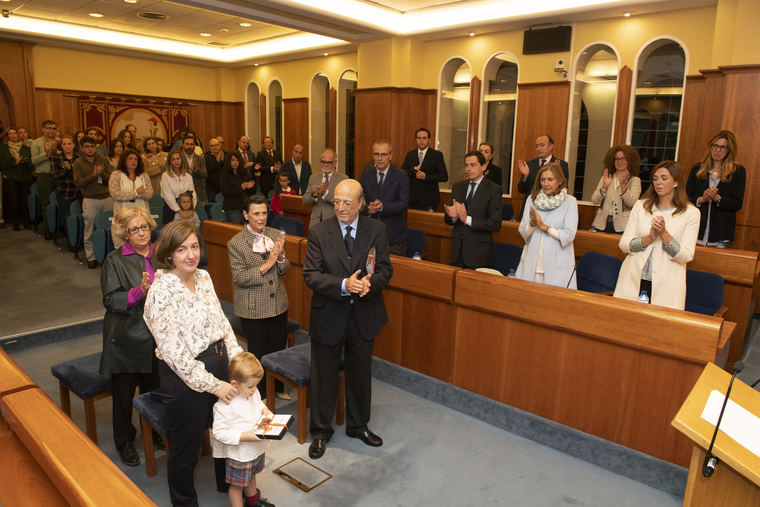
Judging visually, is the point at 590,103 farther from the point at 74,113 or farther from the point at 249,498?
the point at 74,113

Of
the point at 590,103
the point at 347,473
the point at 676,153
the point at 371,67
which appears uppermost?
the point at 371,67

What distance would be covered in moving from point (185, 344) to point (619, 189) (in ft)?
13.9

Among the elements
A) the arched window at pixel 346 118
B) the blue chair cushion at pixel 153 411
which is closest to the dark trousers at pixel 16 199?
the arched window at pixel 346 118

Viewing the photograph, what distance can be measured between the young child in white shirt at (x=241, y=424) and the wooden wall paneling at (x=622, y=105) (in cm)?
672

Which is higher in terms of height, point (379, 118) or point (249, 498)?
point (379, 118)

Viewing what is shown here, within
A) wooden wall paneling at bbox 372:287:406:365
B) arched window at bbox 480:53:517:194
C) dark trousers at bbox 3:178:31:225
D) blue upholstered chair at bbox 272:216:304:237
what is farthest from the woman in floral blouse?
dark trousers at bbox 3:178:31:225

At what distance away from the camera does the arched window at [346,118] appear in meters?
11.3

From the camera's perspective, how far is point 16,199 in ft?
29.3

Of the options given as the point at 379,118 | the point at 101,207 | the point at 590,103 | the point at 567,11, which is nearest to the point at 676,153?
Result: the point at 590,103

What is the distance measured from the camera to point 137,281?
2943mm

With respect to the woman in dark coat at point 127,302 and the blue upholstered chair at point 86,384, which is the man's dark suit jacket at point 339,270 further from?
the blue upholstered chair at point 86,384

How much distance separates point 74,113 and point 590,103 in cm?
996

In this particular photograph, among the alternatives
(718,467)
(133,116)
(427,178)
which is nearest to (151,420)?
(718,467)

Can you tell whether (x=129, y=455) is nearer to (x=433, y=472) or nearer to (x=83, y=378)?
(x=83, y=378)
